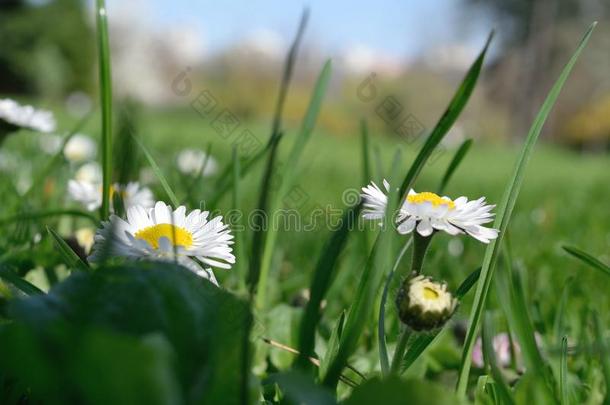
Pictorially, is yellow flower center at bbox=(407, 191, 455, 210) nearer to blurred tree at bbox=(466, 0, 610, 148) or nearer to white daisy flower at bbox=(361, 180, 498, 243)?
white daisy flower at bbox=(361, 180, 498, 243)

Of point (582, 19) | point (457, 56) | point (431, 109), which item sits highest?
point (582, 19)

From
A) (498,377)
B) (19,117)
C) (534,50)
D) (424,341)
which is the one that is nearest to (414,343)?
(424,341)

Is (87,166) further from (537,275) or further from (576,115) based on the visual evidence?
(576,115)

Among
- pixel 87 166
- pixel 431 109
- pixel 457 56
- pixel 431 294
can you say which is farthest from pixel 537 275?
pixel 457 56

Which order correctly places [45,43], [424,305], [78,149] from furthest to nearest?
[45,43] < [78,149] < [424,305]

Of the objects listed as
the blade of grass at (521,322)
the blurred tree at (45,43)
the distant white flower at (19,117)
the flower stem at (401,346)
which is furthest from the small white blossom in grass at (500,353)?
the blurred tree at (45,43)

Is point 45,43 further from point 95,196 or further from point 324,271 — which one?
point 324,271

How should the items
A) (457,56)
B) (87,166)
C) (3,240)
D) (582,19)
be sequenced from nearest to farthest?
(3,240)
(87,166)
(457,56)
(582,19)

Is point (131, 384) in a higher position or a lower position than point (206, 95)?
lower
